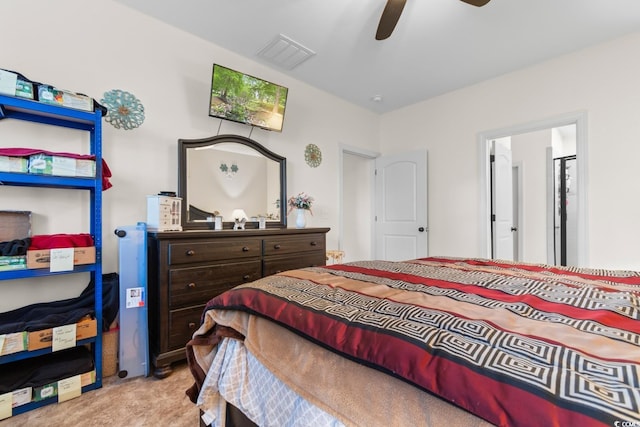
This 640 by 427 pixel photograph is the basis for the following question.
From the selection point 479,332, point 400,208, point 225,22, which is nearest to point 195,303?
point 479,332

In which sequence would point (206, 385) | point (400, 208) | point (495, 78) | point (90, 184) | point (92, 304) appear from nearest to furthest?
point (206, 385)
point (90, 184)
point (92, 304)
point (495, 78)
point (400, 208)

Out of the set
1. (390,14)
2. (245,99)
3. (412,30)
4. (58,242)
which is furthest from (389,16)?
(58,242)

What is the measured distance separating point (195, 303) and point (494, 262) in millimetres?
2055

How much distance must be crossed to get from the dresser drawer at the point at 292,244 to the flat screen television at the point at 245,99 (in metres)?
1.15

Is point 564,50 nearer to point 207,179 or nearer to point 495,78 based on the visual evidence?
point 495,78

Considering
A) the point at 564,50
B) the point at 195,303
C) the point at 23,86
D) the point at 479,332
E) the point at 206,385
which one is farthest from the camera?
the point at 564,50

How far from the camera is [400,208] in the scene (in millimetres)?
4219

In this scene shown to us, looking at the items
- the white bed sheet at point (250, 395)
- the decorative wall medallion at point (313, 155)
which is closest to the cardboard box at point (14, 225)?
the white bed sheet at point (250, 395)

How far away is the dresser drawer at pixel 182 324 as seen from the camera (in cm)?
203

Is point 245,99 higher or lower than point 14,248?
higher

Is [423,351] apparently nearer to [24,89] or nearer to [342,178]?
[24,89]

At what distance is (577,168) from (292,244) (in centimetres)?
293

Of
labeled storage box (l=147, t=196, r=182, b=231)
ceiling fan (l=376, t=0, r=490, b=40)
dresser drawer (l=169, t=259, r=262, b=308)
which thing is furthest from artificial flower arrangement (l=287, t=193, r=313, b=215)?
ceiling fan (l=376, t=0, r=490, b=40)

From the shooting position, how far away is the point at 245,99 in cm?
274
